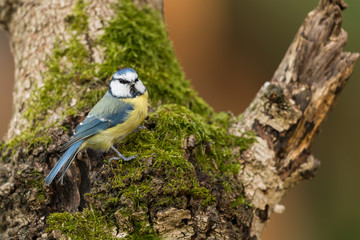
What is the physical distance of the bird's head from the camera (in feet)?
7.23

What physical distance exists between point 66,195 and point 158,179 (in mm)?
509

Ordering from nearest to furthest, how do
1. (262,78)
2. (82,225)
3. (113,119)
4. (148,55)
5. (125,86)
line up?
(82,225), (113,119), (125,86), (148,55), (262,78)

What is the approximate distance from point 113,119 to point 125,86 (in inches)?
9.0

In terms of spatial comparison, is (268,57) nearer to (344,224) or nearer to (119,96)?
(344,224)

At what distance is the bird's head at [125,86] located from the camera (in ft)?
7.23

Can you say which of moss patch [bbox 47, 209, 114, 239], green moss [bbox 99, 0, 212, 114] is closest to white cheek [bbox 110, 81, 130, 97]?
green moss [bbox 99, 0, 212, 114]

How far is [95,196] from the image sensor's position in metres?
1.83

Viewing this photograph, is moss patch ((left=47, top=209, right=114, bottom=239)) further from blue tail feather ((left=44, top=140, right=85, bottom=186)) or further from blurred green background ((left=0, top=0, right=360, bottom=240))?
blurred green background ((left=0, top=0, right=360, bottom=240))

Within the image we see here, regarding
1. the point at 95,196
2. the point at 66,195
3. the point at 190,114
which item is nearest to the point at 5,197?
the point at 66,195

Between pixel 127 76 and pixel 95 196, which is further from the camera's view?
pixel 127 76

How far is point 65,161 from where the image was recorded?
192cm

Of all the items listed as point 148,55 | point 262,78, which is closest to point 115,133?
point 148,55

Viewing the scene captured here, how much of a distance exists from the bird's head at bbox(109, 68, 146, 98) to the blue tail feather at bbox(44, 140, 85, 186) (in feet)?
1.32

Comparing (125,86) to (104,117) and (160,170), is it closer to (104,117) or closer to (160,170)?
(104,117)
